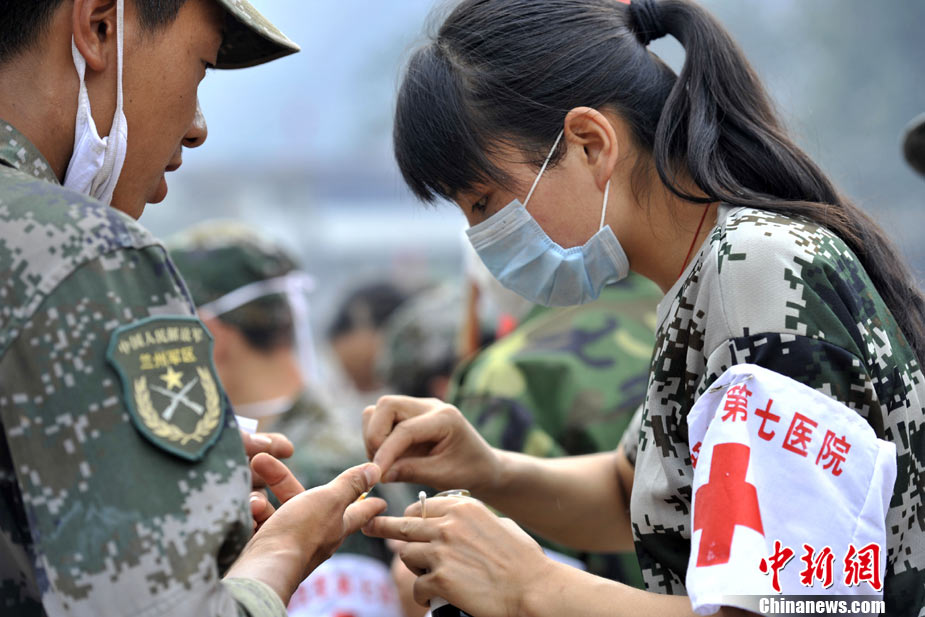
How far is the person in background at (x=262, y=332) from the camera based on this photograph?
4188 millimetres

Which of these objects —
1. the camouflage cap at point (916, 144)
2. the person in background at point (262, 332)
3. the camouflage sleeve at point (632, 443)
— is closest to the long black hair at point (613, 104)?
the camouflage sleeve at point (632, 443)

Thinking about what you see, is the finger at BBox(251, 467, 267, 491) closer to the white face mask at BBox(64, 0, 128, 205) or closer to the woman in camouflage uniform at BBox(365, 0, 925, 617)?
the woman in camouflage uniform at BBox(365, 0, 925, 617)

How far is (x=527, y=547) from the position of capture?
2.05 metres

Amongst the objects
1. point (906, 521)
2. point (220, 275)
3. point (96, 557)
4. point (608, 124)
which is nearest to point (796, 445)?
point (906, 521)

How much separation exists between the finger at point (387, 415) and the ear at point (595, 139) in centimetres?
78

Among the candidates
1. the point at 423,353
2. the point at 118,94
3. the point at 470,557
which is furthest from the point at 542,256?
the point at 423,353

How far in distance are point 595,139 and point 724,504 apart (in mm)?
946

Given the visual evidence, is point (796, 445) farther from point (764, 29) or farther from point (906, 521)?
point (764, 29)

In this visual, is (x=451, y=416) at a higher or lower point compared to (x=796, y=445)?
lower

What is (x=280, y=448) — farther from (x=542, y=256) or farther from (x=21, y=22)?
(x=21, y=22)

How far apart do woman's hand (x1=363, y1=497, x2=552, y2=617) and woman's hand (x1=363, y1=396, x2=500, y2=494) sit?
42 centimetres

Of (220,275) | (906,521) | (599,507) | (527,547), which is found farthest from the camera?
(220,275)

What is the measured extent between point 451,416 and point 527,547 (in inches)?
26.1

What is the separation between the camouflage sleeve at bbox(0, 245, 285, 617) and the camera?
1.48 meters
